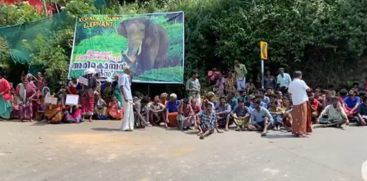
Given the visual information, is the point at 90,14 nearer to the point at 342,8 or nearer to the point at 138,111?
the point at 138,111

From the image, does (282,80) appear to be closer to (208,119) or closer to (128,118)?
(208,119)

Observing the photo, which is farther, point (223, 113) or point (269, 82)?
point (269, 82)

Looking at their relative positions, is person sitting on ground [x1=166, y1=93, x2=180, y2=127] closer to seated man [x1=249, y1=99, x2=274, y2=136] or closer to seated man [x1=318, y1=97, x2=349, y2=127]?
seated man [x1=249, y1=99, x2=274, y2=136]

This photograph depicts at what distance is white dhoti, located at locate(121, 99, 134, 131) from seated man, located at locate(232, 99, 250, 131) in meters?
2.77

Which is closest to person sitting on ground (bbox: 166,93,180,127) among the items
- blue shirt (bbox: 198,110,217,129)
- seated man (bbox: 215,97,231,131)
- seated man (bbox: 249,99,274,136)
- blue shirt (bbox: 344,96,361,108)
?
seated man (bbox: 215,97,231,131)

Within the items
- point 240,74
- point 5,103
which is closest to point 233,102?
point 240,74

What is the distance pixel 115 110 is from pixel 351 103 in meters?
6.96

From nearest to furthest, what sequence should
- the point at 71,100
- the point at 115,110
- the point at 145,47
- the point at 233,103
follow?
the point at 233,103 < the point at 71,100 < the point at 115,110 < the point at 145,47

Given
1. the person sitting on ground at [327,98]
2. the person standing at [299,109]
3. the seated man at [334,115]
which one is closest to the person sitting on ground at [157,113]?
the person standing at [299,109]

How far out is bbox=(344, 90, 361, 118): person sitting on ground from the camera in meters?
16.2

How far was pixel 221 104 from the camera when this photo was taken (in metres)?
15.3

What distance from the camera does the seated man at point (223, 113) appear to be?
1504 centimetres

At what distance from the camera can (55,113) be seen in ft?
52.6

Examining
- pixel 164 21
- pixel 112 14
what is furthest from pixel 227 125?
pixel 112 14
